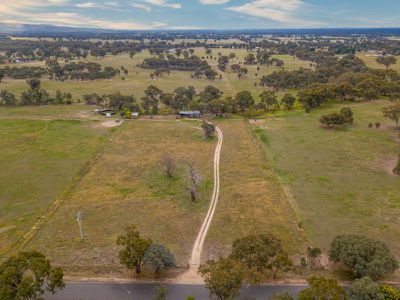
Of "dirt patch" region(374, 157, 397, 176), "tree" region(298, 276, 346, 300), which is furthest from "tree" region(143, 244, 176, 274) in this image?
"dirt patch" region(374, 157, 397, 176)

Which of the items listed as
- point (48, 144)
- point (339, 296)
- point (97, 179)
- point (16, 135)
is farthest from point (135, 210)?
point (16, 135)

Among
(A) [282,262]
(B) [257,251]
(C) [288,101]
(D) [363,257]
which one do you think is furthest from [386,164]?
(C) [288,101]

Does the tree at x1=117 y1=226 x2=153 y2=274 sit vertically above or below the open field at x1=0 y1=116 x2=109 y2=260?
above

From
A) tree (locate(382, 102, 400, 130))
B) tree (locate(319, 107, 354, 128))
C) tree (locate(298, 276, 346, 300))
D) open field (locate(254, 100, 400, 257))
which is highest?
tree (locate(382, 102, 400, 130))

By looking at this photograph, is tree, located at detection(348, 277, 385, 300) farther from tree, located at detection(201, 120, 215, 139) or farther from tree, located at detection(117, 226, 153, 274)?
tree, located at detection(201, 120, 215, 139)

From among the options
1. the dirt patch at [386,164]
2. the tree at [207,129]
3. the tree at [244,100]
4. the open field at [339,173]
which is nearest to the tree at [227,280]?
the open field at [339,173]

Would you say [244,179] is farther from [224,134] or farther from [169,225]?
[224,134]

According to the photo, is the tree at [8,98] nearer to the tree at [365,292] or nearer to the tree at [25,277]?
the tree at [25,277]
